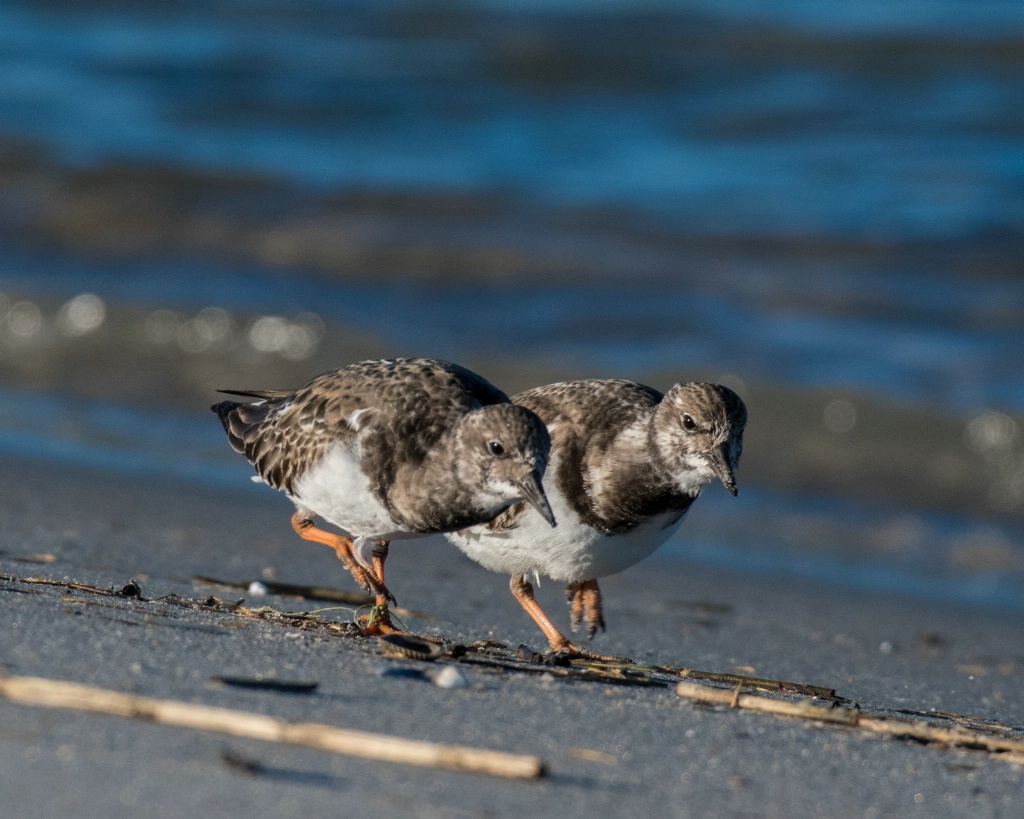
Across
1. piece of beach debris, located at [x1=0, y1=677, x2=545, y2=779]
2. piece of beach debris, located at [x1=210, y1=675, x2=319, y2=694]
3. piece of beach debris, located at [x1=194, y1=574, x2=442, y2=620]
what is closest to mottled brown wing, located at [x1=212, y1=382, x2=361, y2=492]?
piece of beach debris, located at [x1=194, y1=574, x2=442, y2=620]

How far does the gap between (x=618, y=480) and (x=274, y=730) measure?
1583mm

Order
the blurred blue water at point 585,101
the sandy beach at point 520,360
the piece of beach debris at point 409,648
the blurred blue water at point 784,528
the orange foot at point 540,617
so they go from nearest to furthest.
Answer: the sandy beach at point 520,360
the piece of beach debris at point 409,648
the orange foot at point 540,617
the blurred blue water at point 784,528
the blurred blue water at point 585,101

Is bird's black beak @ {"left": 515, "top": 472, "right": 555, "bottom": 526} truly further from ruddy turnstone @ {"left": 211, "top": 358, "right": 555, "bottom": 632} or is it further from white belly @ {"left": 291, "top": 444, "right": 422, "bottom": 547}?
white belly @ {"left": 291, "top": 444, "right": 422, "bottom": 547}

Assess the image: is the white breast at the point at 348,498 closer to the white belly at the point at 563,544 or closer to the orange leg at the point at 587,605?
the white belly at the point at 563,544

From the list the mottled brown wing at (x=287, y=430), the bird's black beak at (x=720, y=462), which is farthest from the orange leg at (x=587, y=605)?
the mottled brown wing at (x=287, y=430)

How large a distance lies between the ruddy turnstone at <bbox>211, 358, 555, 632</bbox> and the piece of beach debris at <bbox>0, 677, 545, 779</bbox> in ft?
3.57

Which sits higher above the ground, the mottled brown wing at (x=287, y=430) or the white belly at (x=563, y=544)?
the mottled brown wing at (x=287, y=430)

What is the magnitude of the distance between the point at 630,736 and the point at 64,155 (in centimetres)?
1084

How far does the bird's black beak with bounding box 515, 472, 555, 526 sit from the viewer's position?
3217 millimetres

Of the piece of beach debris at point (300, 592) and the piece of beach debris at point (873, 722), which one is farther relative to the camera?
the piece of beach debris at point (300, 592)

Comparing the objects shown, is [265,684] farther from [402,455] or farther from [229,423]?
[229,423]

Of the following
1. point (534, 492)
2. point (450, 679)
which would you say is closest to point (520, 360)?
point (534, 492)

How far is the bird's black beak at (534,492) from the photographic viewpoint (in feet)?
10.6

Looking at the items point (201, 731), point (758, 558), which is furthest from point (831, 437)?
point (201, 731)
